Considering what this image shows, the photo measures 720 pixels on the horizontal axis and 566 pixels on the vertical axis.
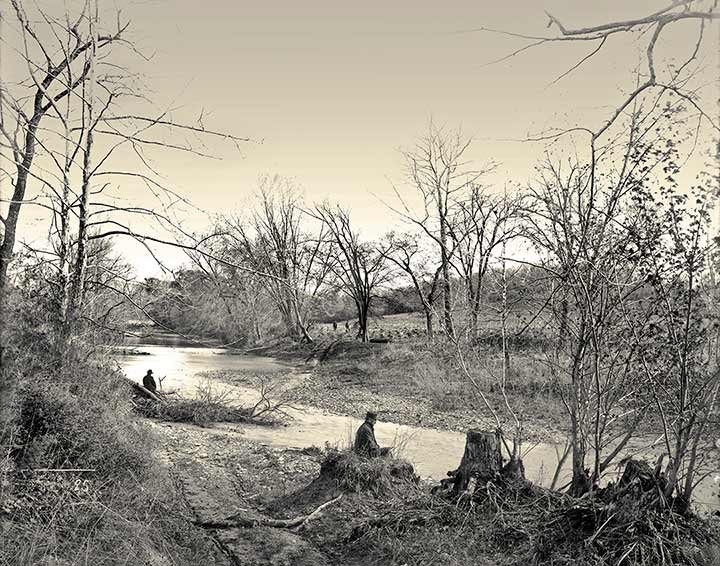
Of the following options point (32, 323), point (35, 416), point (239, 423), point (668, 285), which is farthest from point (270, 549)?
point (239, 423)

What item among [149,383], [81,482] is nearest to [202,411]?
[149,383]

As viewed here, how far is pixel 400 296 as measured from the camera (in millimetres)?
43219

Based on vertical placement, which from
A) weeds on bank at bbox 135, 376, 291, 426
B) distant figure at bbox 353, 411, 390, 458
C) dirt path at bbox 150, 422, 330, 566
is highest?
distant figure at bbox 353, 411, 390, 458

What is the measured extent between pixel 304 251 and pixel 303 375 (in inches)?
258

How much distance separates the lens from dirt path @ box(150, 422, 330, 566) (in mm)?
6242

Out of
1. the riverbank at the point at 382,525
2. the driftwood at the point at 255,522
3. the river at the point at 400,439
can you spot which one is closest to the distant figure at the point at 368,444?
the riverbank at the point at 382,525

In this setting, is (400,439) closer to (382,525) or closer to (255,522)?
(255,522)

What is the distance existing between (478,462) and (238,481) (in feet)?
13.1

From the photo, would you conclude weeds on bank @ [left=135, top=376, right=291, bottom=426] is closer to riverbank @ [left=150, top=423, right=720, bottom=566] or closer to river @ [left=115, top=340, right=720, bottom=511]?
river @ [left=115, top=340, right=720, bottom=511]

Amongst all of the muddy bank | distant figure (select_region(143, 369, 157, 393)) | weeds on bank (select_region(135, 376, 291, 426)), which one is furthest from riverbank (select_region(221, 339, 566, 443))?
distant figure (select_region(143, 369, 157, 393))

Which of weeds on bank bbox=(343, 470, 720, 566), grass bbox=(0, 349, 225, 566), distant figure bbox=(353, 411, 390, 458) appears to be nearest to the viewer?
weeds on bank bbox=(343, 470, 720, 566)

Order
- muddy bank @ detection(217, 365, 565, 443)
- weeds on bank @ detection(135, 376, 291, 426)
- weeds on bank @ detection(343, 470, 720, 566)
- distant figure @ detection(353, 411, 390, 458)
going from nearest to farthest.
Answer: weeds on bank @ detection(343, 470, 720, 566) → distant figure @ detection(353, 411, 390, 458) → weeds on bank @ detection(135, 376, 291, 426) → muddy bank @ detection(217, 365, 565, 443)

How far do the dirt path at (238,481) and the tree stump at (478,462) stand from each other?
5.08 feet

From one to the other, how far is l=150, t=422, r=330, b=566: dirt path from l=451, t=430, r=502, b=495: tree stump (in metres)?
1.55
